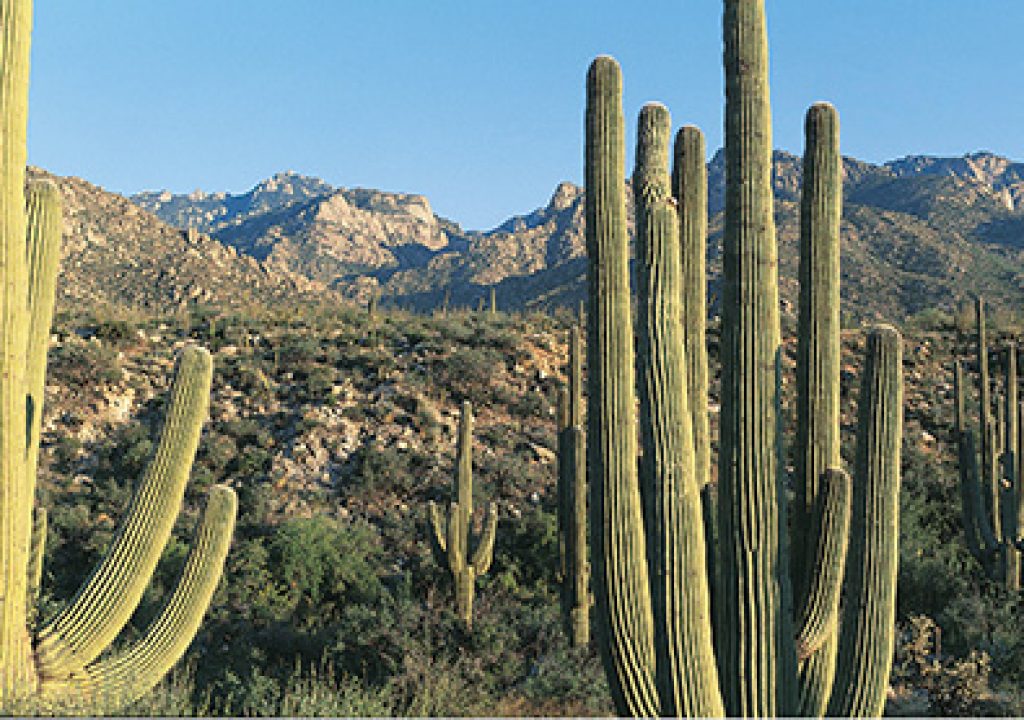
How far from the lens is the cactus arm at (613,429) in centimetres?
477

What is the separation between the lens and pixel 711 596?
492cm

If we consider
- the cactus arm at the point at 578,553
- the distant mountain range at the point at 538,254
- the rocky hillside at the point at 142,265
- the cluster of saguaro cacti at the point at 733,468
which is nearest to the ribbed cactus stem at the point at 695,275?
the cluster of saguaro cacti at the point at 733,468

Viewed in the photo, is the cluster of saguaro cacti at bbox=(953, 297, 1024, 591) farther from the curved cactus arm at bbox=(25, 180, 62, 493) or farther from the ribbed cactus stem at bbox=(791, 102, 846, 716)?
the curved cactus arm at bbox=(25, 180, 62, 493)

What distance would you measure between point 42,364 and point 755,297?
4319 millimetres

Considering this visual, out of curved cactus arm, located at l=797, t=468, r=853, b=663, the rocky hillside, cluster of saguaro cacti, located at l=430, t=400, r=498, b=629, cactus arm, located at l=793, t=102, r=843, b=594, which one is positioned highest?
the rocky hillside

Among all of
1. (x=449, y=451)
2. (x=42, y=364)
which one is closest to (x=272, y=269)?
(x=449, y=451)

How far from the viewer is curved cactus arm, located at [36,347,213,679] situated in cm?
518

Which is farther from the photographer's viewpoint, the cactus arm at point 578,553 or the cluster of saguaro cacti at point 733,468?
the cactus arm at point 578,553

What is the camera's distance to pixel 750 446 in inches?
186

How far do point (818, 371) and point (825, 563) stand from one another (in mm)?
1176

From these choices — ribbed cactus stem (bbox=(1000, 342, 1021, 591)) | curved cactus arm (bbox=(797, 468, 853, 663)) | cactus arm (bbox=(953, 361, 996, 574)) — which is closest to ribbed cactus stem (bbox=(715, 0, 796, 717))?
curved cactus arm (bbox=(797, 468, 853, 663))

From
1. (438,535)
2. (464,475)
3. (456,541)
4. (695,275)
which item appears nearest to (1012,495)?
(464,475)

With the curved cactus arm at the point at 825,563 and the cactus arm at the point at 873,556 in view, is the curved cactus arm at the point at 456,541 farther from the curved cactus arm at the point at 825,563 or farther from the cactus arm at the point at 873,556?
the cactus arm at the point at 873,556

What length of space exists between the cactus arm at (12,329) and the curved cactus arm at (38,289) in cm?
35
